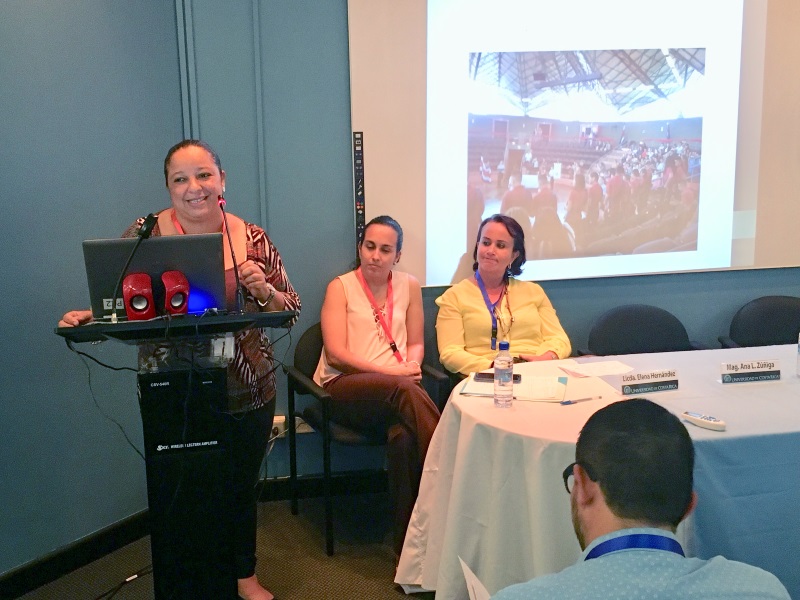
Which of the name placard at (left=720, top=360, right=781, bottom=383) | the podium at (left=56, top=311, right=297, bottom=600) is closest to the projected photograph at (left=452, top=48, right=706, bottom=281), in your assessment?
the name placard at (left=720, top=360, right=781, bottom=383)

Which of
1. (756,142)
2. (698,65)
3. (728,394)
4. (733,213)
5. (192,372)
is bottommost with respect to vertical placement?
(728,394)

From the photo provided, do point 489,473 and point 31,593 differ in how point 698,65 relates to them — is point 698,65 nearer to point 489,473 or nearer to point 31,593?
point 489,473

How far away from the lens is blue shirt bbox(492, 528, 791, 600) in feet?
3.18

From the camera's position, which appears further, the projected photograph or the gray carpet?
the projected photograph

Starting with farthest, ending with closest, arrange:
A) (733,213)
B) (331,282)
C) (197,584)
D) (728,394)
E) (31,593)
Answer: (733,213) < (331,282) < (31,593) < (728,394) < (197,584)

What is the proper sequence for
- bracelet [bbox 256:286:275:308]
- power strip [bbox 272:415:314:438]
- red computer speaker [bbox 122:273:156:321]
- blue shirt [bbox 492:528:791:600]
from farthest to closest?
power strip [bbox 272:415:314:438] → bracelet [bbox 256:286:275:308] → red computer speaker [bbox 122:273:156:321] → blue shirt [bbox 492:528:791:600]

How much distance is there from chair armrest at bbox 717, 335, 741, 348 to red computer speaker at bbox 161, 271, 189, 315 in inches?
112

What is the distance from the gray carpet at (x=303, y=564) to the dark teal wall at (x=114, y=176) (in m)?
0.18

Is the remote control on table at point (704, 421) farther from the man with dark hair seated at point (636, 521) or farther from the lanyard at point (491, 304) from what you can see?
the lanyard at point (491, 304)

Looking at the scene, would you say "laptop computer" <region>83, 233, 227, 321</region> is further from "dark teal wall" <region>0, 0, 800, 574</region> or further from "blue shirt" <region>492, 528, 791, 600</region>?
"blue shirt" <region>492, 528, 791, 600</region>

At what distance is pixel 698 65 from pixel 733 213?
807 mm

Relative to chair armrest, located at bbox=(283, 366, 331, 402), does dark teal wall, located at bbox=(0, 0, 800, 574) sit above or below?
above

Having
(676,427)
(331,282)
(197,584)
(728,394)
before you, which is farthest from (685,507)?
(331,282)

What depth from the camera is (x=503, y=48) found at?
3541 mm
